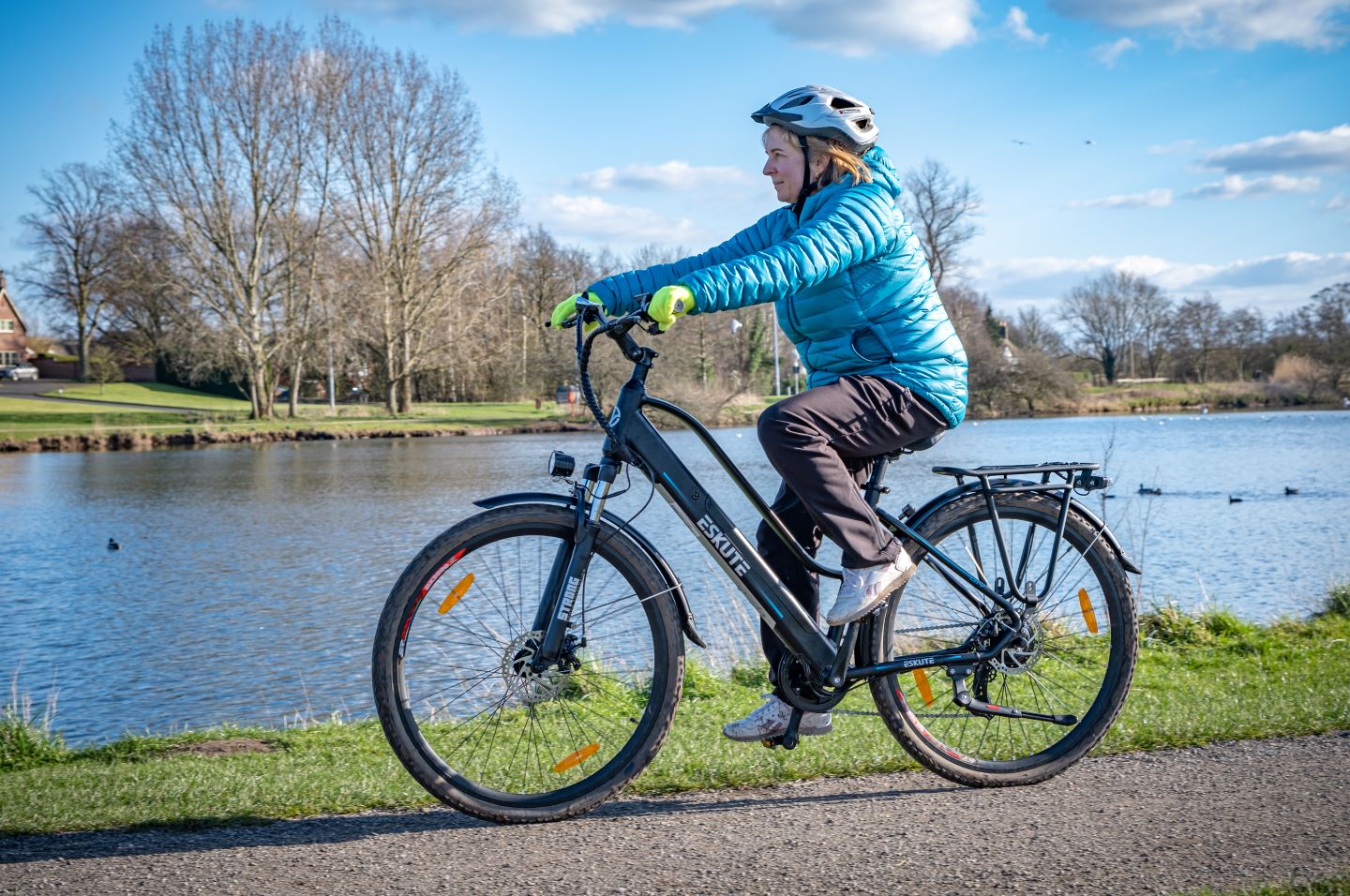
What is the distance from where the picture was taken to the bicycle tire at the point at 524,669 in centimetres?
372

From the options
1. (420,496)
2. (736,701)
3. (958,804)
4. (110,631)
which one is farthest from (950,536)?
(420,496)

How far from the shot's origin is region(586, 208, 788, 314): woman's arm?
384 centimetres

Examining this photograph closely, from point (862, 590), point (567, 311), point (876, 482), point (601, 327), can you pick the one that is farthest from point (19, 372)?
point (862, 590)

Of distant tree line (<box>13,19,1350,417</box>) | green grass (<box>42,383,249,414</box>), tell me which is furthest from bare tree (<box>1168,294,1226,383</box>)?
green grass (<box>42,383,249,414</box>)

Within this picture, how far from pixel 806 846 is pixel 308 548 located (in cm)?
1695

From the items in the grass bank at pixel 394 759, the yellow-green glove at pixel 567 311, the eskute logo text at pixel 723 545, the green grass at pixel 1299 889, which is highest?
the yellow-green glove at pixel 567 311

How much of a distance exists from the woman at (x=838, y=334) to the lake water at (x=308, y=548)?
19.2 feet

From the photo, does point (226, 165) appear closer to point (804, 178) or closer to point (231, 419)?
point (231, 419)

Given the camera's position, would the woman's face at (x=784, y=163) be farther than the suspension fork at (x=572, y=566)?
Yes

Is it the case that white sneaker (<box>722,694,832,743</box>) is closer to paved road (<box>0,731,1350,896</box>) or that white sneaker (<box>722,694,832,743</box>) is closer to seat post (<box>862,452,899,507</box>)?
paved road (<box>0,731,1350,896</box>)

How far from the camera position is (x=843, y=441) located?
12.8ft

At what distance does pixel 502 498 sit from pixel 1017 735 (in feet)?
6.58

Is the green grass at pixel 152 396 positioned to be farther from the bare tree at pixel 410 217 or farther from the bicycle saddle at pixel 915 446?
the bicycle saddle at pixel 915 446

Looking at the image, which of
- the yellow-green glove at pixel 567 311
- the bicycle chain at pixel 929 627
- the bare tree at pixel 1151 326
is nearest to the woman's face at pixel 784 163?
the yellow-green glove at pixel 567 311
